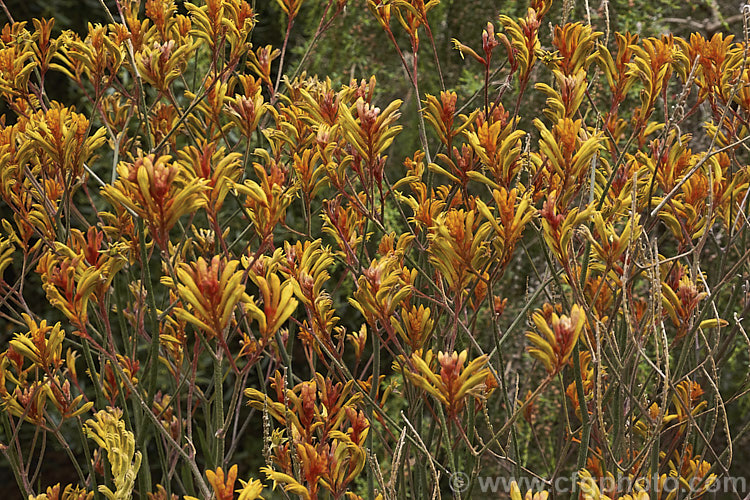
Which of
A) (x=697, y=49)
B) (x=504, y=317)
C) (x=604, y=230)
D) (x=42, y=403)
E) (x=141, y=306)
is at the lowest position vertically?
(x=504, y=317)

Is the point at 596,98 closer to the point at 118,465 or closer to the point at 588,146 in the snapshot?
the point at 588,146

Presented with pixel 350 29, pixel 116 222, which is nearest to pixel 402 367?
pixel 116 222

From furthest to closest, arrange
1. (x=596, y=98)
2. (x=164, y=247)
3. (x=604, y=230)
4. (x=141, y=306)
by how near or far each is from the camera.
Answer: (x=596, y=98) < (x=141, y=306) < (x=604, y=230) < (x=164, y=247)

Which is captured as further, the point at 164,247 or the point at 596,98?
the point at 596,98

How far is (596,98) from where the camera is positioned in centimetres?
262

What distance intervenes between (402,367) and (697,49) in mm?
605

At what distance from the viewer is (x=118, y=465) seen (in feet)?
2.77

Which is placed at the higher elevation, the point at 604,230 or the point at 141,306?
the point at 604,230

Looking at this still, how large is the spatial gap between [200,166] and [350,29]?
208 cm

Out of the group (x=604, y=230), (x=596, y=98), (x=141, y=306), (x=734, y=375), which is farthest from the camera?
(x=734, y=375)

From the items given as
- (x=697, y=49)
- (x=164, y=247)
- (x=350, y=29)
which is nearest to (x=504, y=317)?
(x=350, y=29)

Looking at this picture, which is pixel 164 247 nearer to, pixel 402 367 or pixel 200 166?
pixel 200 166

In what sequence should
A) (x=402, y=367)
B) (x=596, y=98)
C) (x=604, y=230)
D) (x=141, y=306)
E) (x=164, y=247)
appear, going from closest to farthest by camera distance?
(x=164, y=247) → (x=604, y=230) → (x=402, y=367) → (x=141, y=306) → (x=596, y=98)

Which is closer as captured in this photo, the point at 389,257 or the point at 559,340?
the point at 559,340
